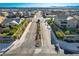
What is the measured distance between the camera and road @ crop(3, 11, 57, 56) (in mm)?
4289

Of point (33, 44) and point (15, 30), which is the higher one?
point (15, 30)

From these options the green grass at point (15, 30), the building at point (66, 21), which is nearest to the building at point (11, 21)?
the green grass at point (15, 30)

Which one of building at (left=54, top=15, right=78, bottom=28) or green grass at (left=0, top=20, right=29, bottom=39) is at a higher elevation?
building at (left=54, top=15, right=78, bottom=28)

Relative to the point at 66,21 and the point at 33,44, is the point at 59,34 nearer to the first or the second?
the point at 66,21

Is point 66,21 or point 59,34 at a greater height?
point 66,21

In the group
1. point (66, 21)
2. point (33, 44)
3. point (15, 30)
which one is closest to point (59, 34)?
point (66, 21)

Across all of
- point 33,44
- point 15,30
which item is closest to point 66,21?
point 33,44

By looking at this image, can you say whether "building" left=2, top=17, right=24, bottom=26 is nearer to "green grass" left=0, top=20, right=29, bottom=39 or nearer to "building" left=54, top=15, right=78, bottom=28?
"green grass" left=0, top=20, right=29, bottom=39

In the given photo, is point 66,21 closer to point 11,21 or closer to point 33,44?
point 33,44

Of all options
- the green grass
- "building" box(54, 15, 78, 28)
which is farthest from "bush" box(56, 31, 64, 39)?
the green grass

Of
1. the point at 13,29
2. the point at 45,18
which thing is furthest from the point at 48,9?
the point at 13,29

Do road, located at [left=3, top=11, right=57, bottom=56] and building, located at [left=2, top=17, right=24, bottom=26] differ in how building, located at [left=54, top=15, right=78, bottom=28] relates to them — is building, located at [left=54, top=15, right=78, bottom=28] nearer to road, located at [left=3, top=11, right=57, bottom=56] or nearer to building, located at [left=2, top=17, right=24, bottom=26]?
road, located at [left=3, top=11, right=57, bottom=56]

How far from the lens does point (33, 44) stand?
430 centimetres

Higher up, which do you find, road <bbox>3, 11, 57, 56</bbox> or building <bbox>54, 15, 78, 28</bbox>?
building <bbox>54, 15, 78, 28</bbox>
